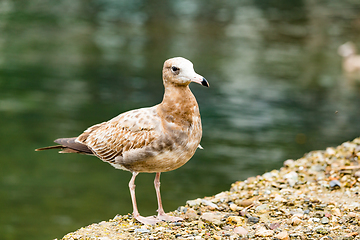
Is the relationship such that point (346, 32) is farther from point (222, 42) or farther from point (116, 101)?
point (116, 101)

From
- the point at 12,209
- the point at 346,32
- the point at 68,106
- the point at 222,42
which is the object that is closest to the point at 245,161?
the point at 12,209

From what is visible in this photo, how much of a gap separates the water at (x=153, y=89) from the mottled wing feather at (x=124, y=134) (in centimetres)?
685

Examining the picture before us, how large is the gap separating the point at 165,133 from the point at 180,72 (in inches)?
34.1

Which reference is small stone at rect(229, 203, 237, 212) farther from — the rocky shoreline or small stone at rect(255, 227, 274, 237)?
small stone at rect(255, 227, 274, 237)

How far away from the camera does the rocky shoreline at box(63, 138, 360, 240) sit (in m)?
6.25

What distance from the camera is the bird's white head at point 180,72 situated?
6.15m

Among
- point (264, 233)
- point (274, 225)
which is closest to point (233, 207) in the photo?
point (274, 225)

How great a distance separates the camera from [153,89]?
85.3 feet

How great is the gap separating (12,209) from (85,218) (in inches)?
98.0

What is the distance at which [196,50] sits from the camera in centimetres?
3672

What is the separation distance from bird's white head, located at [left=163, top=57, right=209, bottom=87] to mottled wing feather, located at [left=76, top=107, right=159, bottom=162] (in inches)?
24.6

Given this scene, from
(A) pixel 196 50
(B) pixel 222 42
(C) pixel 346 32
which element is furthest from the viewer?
(C) pixel 346 32

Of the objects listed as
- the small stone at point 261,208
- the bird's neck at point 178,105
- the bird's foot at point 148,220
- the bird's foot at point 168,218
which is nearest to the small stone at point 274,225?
the small stone at point 261,208

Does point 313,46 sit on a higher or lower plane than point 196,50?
higher
